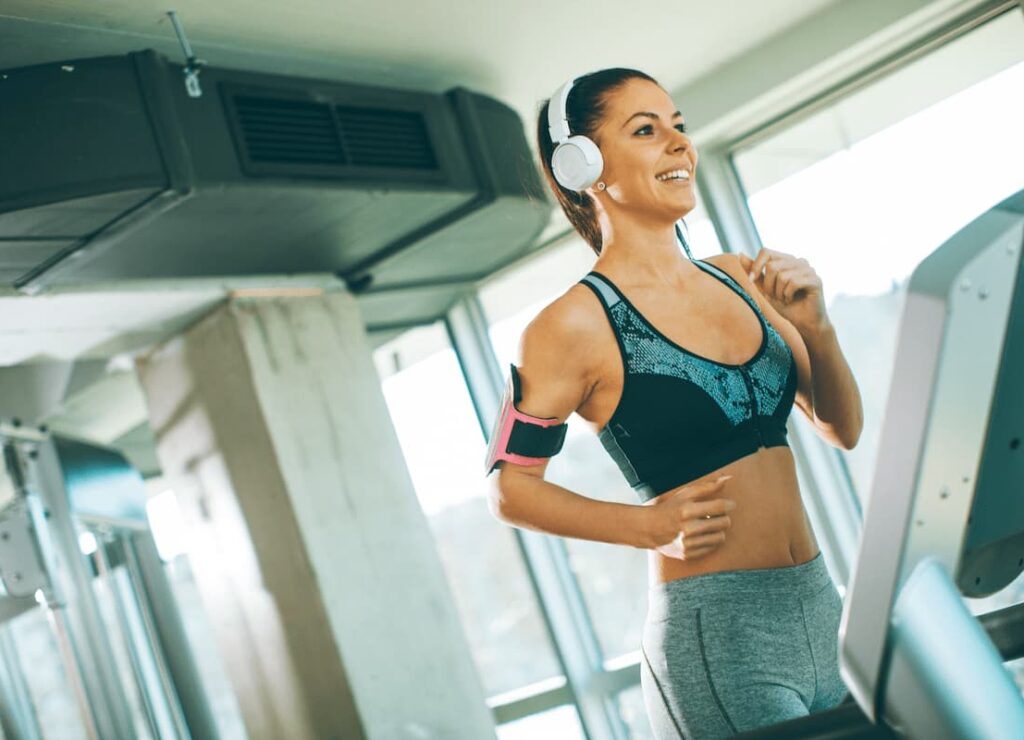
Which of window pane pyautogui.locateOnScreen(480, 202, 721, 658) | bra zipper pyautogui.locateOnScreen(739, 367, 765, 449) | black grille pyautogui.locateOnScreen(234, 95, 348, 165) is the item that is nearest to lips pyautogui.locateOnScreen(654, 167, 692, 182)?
bra zipper pyautogui.locateOnScreen(739, 367, 765, 449)

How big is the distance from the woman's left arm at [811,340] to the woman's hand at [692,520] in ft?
0.80

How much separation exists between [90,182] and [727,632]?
76.3 inches

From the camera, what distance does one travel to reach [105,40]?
2812 millimetres

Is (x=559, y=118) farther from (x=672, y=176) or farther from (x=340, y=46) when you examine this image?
(x=340, y=46)

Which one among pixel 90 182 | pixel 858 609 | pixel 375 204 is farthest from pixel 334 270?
pixel 858 609

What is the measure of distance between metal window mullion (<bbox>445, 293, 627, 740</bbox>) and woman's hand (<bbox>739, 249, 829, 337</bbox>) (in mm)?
3744

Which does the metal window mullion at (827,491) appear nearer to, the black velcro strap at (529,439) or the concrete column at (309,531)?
the concrete column at (309,531)

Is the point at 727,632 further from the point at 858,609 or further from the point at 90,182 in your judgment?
the point at 90,182

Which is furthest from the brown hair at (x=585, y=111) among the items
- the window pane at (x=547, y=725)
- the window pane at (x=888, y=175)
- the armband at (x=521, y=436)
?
the window pane at (x=547, y=725)

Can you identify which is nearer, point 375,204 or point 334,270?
point 375,204

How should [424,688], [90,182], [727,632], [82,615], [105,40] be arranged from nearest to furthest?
[727,632] < [90,182] < [105,40] < [82,615] < [424,688]

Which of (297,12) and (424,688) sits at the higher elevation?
(297,12)

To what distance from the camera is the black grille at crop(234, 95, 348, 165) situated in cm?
302

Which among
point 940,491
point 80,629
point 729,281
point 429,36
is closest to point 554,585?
point 80,629
